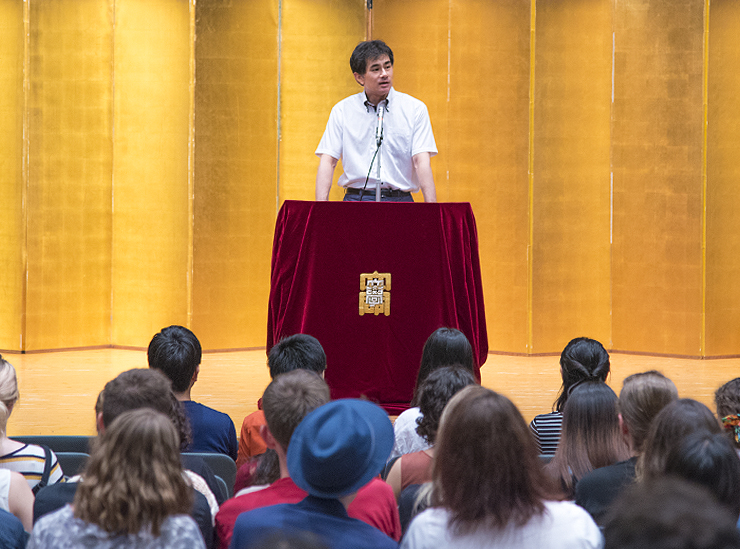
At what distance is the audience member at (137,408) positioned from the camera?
6.14 ft

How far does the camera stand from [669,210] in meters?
6.47

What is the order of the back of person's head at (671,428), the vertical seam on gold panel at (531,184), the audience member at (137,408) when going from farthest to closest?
the vertical seam on gold panel at (531,184), the audience member at (137,408), the back of person's head at (671,428)

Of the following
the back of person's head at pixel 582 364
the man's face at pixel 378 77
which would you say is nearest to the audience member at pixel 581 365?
the back of person's head at pixel 582 364

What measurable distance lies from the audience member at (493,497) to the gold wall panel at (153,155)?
5.21 meters

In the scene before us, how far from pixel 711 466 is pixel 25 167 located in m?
5.86

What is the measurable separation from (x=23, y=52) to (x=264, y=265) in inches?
89.2

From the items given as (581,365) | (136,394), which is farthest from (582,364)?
(136,394)

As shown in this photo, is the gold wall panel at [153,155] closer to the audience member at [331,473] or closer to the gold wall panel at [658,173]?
the gold wall panel at [658,173]

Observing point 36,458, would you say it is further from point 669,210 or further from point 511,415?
point 669,210

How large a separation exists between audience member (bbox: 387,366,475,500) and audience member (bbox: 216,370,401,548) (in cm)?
45

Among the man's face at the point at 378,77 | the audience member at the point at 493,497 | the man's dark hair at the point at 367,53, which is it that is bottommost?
the audience member at the point at 493,497

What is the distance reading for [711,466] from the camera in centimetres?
135

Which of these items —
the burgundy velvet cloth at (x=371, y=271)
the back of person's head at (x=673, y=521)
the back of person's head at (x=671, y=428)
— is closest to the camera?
the back of person's head at (x=673, y=521)

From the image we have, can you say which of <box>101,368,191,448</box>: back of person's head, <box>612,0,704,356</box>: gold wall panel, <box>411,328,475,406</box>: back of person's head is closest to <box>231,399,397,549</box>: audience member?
<box>101,368,191,448</box>: back of person's head
